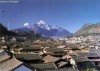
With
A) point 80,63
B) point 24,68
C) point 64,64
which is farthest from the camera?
point 80,63

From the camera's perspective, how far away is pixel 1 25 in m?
93.9

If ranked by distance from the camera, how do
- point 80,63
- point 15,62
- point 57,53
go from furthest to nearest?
point 57,53, point 80,63, point 15,62

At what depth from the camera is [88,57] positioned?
1522 inches

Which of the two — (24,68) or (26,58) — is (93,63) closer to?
(26,58)

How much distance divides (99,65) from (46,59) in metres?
7.11

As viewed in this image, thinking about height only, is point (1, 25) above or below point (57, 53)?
above

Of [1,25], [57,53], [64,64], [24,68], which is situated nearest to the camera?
[24,68]

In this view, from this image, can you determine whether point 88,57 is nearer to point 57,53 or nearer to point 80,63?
point 80,63

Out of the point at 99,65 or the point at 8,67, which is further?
the point at 99,65

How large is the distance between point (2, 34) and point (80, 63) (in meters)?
62.3

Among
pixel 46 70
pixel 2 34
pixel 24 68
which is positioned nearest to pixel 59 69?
pixel 46 70

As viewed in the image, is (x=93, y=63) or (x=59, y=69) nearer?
(x=59, y=69)

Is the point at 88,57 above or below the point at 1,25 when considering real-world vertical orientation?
below

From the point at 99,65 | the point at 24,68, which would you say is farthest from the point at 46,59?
the point at 24,68
